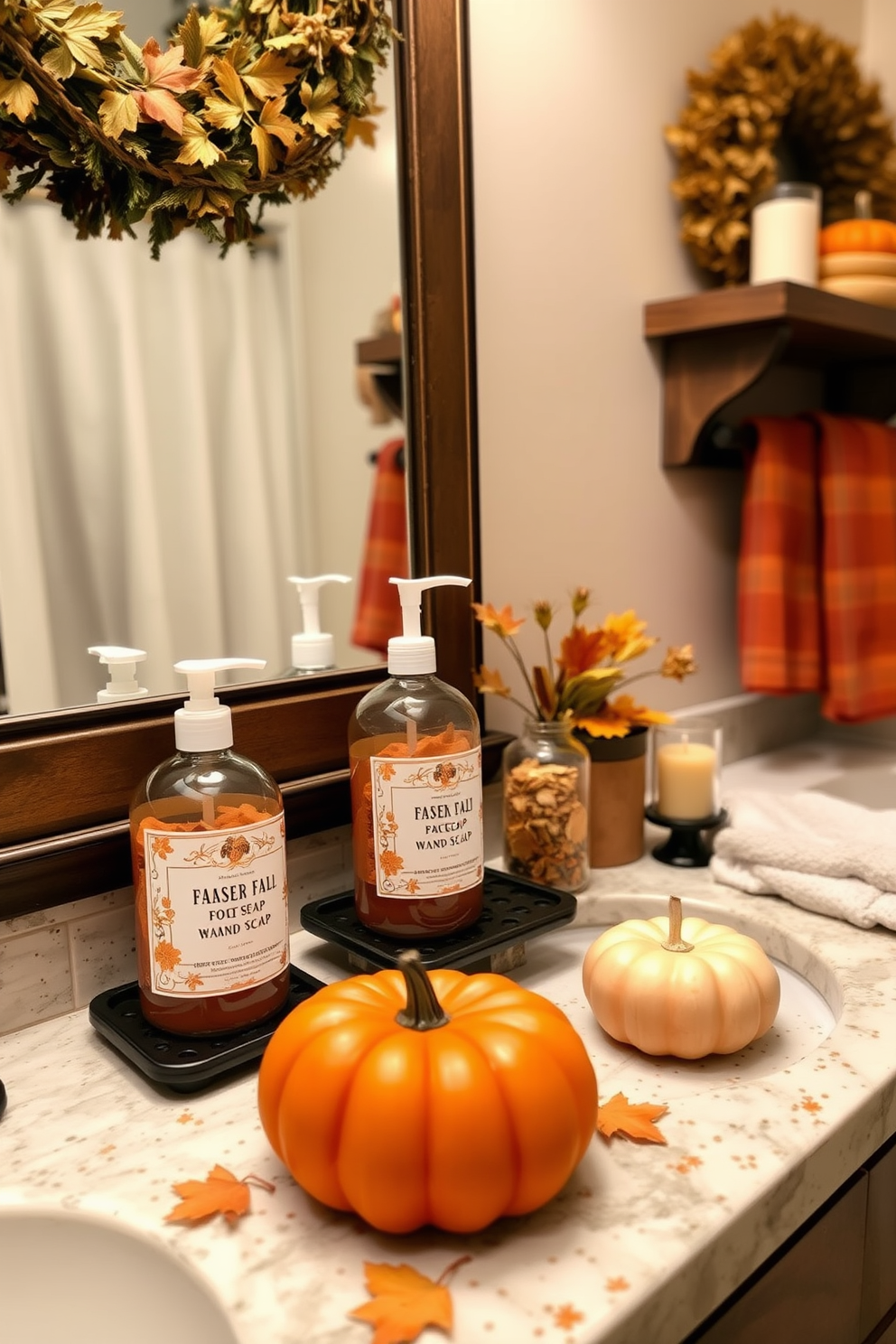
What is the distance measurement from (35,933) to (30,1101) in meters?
0.13

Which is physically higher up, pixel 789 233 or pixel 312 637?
pixel 789 233

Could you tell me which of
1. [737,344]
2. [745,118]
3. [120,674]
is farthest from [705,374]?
[120,674]

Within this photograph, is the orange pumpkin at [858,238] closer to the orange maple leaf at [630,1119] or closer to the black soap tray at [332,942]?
the black soap tray at [332,942]

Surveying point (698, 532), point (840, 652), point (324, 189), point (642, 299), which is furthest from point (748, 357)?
point (324, 189)

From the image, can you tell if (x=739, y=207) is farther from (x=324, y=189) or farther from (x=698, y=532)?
(x=324, y=189)

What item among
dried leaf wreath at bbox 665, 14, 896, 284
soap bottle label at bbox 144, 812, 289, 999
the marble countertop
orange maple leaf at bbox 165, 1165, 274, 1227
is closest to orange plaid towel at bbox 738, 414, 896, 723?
dried leaf wreath at bbox 665, 14, 896, 284

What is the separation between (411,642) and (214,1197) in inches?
15.3

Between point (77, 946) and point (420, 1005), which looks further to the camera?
point (77, 946)

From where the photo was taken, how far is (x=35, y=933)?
2.36 feet

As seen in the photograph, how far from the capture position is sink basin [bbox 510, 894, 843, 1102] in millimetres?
669

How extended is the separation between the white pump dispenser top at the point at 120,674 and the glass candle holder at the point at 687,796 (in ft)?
1.75

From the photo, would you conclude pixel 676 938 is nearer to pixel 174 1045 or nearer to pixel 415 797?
pixel 415 797

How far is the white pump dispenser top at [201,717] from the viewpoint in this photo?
0.64m

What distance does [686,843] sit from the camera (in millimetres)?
1010
